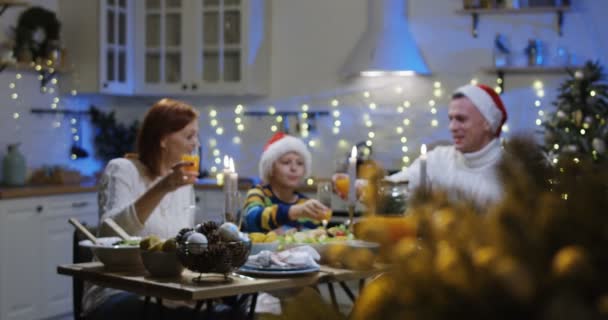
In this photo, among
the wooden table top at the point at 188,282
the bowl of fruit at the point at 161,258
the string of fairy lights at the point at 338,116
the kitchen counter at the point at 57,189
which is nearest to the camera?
the wooden table top at the point at 188,282

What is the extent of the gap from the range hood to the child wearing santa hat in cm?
174

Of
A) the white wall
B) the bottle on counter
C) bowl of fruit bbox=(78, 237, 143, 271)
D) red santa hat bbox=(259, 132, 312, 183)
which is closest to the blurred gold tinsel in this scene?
bowl of fruit bbox=(78, 237, 143, 271)

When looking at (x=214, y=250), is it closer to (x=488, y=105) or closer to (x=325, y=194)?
(x=325, y=194)

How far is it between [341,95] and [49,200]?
6.80 feet

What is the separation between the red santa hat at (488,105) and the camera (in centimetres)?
448

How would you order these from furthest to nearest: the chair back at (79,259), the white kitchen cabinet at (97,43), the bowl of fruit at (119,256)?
1. the white kitchen cabinet at (97,43)
2. the chair back at (79,259)
3. the bowl of fruit at (119,256)

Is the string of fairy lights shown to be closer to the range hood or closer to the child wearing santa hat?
the range hood

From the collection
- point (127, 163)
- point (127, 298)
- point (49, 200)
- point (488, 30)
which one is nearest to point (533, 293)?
point (127, 298)

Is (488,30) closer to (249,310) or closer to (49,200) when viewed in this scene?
(49,200)

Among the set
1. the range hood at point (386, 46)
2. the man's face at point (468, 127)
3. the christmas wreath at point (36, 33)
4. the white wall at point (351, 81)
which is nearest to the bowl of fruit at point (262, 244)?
the man's face at point (468, 127)

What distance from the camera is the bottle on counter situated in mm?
5715

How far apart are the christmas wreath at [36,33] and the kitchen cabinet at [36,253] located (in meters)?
0.98

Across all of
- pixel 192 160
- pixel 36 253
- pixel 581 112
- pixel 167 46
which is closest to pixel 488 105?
pixel 581 112

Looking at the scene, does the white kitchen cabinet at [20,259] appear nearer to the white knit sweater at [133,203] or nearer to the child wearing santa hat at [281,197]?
the child wearing santa hat at [281,197]
